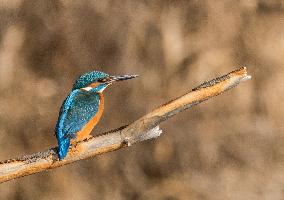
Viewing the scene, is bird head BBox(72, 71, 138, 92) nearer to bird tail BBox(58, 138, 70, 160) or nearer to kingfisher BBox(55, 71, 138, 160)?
kingfisher BBox(55, 71, 138, 160)

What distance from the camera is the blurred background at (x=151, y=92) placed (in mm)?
2045

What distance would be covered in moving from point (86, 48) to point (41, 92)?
0.73 feet

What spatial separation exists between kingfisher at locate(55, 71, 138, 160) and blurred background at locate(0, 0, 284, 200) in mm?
850

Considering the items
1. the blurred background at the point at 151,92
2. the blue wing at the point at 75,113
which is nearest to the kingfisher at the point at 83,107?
the blue wing at the point at 75,113

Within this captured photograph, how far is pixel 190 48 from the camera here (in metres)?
2.10

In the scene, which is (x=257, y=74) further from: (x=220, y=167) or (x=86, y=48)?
(x=86, y=48)

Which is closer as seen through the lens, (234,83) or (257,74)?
(234,83)

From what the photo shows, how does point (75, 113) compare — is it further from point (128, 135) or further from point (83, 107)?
point (128, 135)

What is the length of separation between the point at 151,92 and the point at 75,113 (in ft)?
3.07

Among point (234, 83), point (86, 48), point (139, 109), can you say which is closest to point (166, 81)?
point (139, 109)

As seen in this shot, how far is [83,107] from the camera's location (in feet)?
3.80

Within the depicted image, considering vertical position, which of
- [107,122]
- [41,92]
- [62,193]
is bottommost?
[62,193]

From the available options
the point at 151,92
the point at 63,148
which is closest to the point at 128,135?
the point at 63,148

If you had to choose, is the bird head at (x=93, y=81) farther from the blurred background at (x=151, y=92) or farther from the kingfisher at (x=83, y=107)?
the blurred background at (x=151, y=92)
